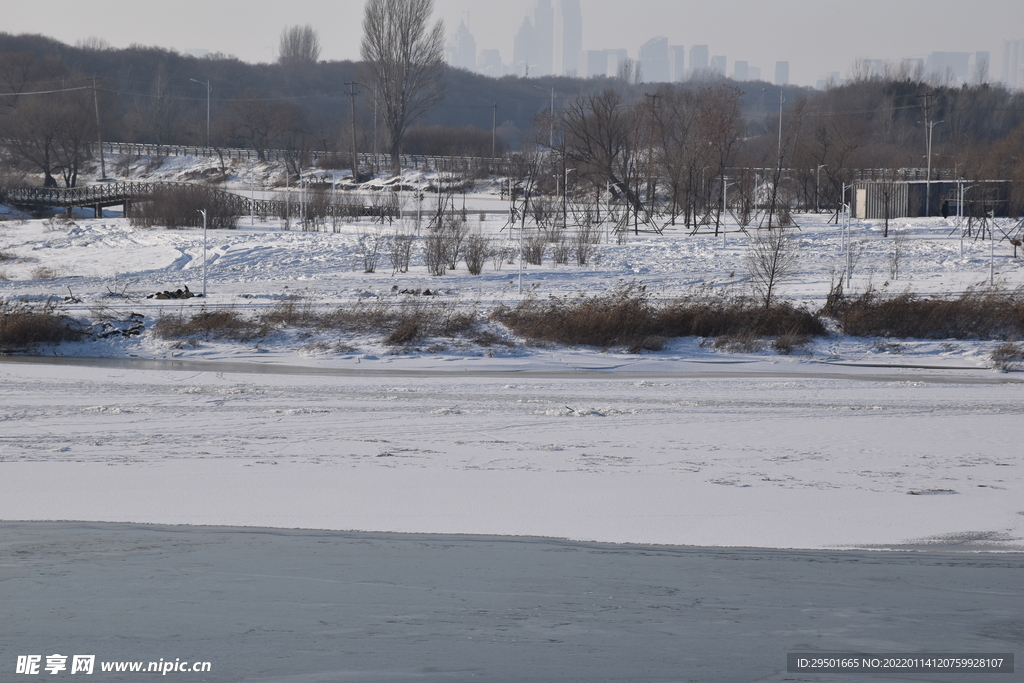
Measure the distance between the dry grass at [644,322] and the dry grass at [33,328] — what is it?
879 centimetres

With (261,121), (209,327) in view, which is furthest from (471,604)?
(261,121)

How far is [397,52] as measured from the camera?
253ft

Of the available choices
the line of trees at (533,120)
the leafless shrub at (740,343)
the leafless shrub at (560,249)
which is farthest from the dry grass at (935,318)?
the line of trees at (533,120)

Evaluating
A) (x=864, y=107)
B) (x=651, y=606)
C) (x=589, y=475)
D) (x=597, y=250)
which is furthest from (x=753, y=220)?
(x=864, y=107)

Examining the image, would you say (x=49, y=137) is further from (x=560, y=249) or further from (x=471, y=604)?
(x=471, y=604)

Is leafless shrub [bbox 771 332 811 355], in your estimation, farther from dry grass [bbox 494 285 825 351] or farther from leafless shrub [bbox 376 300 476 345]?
leafless shrub [bbox 376 300 476 345]

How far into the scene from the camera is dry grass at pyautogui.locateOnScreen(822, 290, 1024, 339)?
19.4 meters

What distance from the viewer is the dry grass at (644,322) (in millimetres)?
18906

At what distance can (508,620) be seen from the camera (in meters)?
6.14

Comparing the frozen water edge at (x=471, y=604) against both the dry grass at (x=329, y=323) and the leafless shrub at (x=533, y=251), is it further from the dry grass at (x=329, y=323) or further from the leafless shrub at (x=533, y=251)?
the leafless shrub at (x=533, y=251)

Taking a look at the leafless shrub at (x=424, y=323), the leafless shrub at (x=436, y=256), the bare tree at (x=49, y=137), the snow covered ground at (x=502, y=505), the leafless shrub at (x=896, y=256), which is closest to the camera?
the snow covered ground at (x=502, y=505)

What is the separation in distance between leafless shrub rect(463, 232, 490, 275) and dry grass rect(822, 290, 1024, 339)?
1068cm

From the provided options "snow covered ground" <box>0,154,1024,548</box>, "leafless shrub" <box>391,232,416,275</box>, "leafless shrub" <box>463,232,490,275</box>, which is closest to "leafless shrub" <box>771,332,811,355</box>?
"snow covered ground" <box>0,154,1024,548</box>

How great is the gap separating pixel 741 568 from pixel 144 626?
4.38 m
